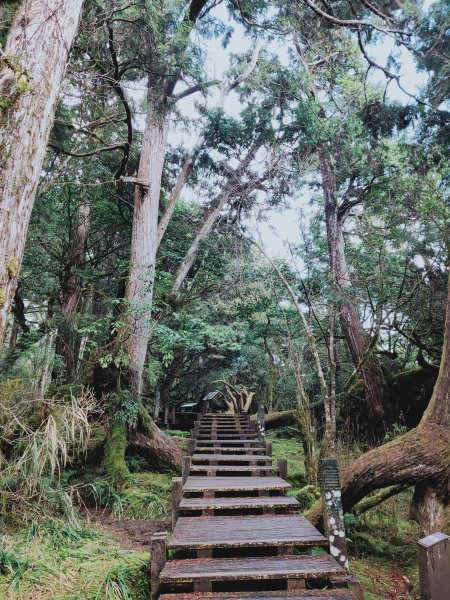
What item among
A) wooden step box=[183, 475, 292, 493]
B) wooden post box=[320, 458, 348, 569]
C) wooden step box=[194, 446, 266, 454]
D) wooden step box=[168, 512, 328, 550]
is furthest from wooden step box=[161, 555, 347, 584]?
wooden step box=[194, 446, 266, 454]

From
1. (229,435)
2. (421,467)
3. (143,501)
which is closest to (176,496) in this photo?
(143,501)

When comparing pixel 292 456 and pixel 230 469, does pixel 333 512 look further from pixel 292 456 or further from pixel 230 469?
pixel 292 456

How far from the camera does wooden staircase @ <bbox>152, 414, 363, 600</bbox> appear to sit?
2693 millimetres

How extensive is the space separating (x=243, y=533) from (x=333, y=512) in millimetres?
947

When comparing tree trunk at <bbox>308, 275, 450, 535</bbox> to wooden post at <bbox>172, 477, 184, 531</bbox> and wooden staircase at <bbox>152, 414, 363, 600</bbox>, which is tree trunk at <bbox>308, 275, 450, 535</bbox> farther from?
wooden post at <bbox>172, 477, 184, 531</bbox>

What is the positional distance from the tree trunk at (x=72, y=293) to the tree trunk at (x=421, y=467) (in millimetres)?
5844

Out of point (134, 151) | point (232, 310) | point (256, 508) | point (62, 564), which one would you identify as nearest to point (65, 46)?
point (62, 564)

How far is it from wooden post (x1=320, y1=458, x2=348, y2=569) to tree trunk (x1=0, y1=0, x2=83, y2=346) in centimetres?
332

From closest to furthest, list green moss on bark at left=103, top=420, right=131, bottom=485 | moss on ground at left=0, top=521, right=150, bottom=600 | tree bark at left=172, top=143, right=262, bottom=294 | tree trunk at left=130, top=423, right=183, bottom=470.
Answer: moss on ground at left=0, top=521, right=150, bottom=600 < green moss on bark at left=103, top=420, right=131, bottom=485 < tree trunk at left=130, top=423, right=183, bottom=470 < tree bark at left=172, top=143, right=262, bottom=294

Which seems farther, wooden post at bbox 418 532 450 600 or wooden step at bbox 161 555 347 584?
wooden step at bbox 161 555 347 584

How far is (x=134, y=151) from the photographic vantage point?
33.8ft

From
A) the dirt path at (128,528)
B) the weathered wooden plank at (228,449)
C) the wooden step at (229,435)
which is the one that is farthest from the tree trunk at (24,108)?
Answer: the wooden step at (229,435)

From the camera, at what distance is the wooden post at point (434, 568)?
77.8 inches

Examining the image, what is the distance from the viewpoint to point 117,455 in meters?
6.76
